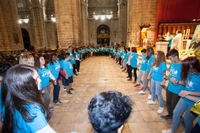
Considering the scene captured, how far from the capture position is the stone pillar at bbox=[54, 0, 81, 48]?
438 inches

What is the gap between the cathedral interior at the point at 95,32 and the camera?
309cm

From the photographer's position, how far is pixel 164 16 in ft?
38.2

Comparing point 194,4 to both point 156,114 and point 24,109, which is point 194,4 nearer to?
point 156,114

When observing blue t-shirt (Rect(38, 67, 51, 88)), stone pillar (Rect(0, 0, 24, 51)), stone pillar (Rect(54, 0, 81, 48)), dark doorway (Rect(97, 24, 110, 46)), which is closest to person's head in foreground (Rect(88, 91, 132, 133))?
blue t-shirt (Rect(38, 67, 51, 88))

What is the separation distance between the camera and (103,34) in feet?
88.5

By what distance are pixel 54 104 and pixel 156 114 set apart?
11.0 ft

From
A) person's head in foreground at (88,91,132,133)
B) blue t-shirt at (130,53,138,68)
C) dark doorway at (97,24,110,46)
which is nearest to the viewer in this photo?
person's head in foreground at (88,91,132,133)

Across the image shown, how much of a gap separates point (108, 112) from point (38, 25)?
90.3 ft

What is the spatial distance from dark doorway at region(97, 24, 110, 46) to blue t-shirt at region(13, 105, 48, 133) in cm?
2677

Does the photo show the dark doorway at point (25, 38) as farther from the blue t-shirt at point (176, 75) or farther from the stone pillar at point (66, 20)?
the blue t-shirt at point (176, 75)

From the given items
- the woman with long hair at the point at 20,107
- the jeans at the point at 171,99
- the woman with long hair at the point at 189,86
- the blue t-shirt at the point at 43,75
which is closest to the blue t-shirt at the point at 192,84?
the woman with long hair at the point at 189,86

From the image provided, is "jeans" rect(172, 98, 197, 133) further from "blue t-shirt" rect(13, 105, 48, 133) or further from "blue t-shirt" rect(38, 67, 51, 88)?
"blue t-shirt" rect(38, 67, 51, 88)

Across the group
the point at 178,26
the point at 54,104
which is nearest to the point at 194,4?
the point at 178,26

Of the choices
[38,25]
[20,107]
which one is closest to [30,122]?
[20,107]
